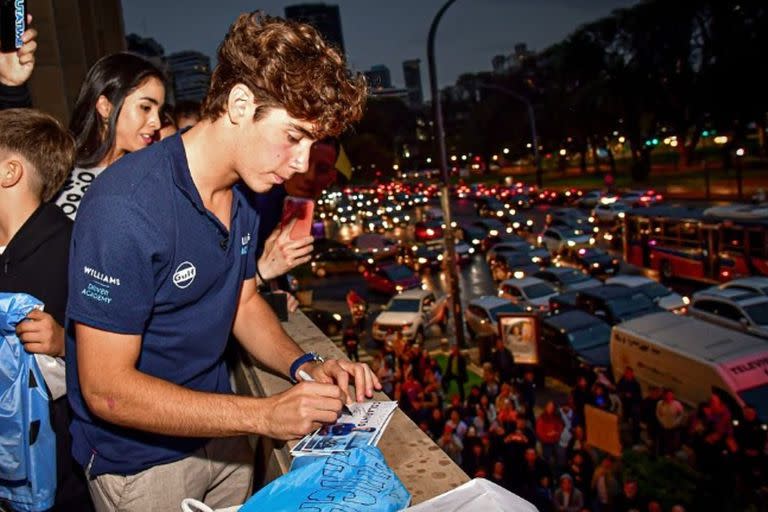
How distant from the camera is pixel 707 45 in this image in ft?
181

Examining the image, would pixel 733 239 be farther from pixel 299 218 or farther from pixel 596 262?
pixel 299 218

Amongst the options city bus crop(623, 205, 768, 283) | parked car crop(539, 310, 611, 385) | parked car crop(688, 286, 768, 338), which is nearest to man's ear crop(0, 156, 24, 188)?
parked car crop(539, 310, 611, 385)

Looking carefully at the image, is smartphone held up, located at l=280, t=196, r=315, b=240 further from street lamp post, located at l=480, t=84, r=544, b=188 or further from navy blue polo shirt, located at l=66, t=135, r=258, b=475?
street lamp post, located at l=480, t=84, r=544, b=188

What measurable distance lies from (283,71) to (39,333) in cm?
138

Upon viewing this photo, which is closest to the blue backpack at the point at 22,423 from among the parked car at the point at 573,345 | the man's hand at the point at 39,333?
the man's hand at the point at 39,333

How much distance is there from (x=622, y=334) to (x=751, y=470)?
5.07 m

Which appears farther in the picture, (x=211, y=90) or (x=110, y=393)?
(x=211, y=90)

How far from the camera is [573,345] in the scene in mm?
15516

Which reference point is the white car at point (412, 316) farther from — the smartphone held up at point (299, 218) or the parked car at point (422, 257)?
the smartphone held up at point (299, 218)

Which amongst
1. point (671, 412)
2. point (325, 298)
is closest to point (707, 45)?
point (325, 298)

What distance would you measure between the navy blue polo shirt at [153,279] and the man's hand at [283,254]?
1.10 meters

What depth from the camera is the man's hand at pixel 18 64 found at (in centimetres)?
338

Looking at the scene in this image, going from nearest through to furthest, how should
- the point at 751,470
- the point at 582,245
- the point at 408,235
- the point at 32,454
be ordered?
the point at 32,454 < the point at 751,470 < the point at 582,245 < the point at 408,235

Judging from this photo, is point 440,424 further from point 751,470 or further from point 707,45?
point 707,45
